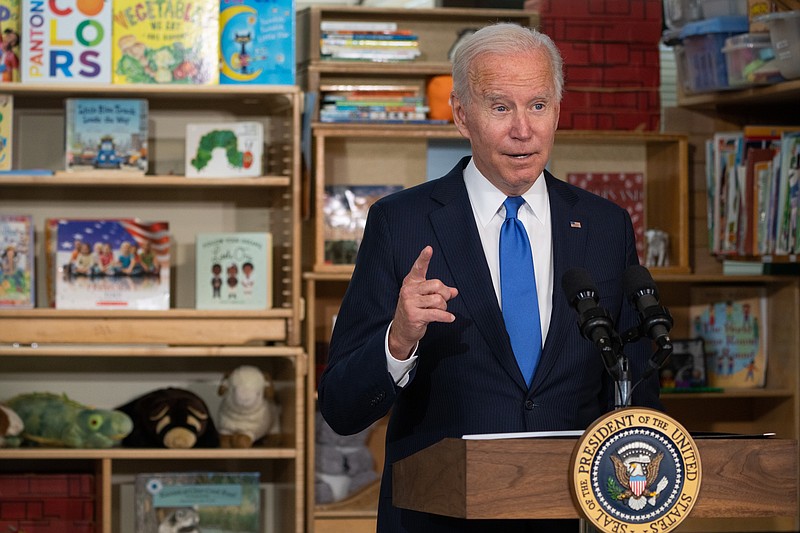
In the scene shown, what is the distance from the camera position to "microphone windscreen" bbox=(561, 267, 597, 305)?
1.32 m

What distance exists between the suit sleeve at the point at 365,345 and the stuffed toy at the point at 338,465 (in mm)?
2204

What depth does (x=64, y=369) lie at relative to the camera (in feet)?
12.8

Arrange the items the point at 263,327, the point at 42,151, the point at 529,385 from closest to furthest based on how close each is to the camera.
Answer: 1. the point at 529,385
2. the point at 263,327
3. the point at 42,151

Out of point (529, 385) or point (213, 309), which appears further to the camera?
point (213, 309)

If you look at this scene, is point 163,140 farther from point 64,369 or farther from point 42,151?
point 64,369

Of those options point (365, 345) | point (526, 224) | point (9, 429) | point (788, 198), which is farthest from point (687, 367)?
point (365, 345)

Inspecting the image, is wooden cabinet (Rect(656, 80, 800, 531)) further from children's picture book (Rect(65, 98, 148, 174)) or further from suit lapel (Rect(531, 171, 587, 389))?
suit lapel (Rect(531, 171, 587, 389))

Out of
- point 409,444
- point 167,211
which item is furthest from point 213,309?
point 409,444

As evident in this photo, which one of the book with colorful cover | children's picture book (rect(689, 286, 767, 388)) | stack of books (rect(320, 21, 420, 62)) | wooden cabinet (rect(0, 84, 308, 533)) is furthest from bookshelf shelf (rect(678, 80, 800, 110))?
wooden cabinet (rect(0, 84, 308, 533))

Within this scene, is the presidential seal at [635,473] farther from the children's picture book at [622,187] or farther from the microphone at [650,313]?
the children's picture book at [622,187]

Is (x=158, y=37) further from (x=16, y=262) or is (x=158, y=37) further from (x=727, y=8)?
(x=727, y=8)

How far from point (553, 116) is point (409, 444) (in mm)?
516

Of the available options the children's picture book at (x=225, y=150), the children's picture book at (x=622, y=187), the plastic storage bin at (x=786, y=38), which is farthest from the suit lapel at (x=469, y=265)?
the children's picture book at (x=622, y=187)

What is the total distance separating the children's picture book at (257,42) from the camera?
359cm
